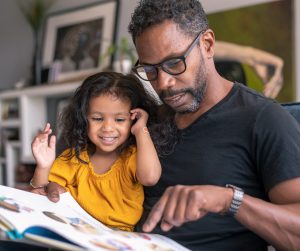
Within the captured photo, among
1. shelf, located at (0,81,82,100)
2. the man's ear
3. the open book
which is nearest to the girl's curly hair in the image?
the man's ear

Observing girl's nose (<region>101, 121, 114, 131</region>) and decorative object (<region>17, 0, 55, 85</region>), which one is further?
decorative object (<region>17, 0, 55, 85</region>)

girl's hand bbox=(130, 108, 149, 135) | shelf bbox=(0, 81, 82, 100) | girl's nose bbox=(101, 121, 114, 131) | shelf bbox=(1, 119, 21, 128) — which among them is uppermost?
shelf bbox=(0, 81, 82, 100)

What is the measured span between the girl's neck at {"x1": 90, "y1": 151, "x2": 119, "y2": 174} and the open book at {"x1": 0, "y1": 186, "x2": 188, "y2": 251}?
304mm

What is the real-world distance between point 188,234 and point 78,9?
2.86m

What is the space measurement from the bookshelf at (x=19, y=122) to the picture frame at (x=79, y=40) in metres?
0.22

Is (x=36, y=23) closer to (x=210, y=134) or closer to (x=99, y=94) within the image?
(x=99, y=94)

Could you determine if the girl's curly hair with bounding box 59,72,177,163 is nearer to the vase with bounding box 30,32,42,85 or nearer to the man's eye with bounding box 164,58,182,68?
the man's eye with bounding box 164,58,182,68

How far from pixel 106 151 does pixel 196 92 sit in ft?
1.12

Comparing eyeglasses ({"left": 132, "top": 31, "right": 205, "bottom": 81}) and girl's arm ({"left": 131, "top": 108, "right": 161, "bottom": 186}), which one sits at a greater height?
eyeglasses ({"left": 132, "top": 31, "right": 205, "bottom": 81})

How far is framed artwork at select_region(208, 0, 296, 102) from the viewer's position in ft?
8.39

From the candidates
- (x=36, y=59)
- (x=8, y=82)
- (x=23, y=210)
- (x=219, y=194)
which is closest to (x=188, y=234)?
(x=219, y=194)

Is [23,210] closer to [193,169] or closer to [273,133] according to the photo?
[193,169]

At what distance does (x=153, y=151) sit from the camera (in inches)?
48.5

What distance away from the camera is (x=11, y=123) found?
399 centimetres
